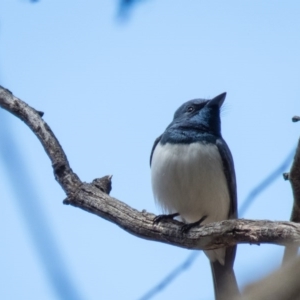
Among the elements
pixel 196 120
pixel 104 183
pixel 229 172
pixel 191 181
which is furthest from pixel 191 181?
pixel 104 183

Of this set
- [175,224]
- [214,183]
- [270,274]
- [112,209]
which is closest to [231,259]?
[214,183]

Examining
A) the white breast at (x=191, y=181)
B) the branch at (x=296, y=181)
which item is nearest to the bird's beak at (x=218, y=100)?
the white breast at (x=191, y=181)

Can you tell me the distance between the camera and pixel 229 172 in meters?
5.89

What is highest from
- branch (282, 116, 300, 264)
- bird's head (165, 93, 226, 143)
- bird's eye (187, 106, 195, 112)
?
bird's eye (187, 106, 195, 112)

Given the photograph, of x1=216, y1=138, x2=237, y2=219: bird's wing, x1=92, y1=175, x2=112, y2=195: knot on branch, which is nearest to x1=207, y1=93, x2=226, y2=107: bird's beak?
x1=216, y1=138, x2=237, y2=219: bird's wing

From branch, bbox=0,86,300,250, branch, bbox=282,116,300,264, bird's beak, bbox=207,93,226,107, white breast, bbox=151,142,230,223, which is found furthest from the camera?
bird's beak, bbox=207,93,226,107

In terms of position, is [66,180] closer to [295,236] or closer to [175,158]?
[175,158]

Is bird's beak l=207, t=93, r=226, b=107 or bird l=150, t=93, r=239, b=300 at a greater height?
bird's beak l=207, t=93, r=226, b=107

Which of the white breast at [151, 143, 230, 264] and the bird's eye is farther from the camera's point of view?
the bird's eye

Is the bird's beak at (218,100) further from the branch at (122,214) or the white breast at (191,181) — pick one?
the branch at (122,214)

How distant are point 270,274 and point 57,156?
389 centimetres

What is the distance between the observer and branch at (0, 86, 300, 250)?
A: 346cm

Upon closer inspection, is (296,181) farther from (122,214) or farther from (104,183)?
(104,183)

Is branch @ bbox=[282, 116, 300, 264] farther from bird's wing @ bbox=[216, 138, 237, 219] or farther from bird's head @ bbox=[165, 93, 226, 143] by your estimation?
bird's head @ bbox=[165, 93, 226, 143]
